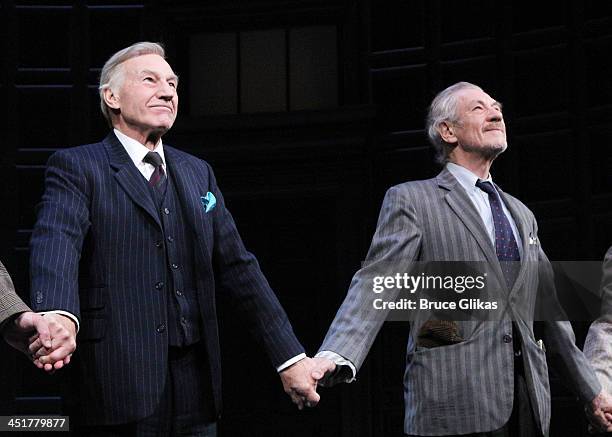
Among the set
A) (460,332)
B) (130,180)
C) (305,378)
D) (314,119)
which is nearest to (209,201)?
(130,180)

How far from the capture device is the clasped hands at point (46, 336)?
296cm

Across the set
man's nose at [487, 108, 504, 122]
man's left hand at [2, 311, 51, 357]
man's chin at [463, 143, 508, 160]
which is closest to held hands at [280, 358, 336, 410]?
man's left hand at [2, 311, 51, 357]

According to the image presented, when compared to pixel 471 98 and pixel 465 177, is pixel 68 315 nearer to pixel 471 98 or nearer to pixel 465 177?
pixel 465 177

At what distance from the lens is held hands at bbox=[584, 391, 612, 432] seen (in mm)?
3896

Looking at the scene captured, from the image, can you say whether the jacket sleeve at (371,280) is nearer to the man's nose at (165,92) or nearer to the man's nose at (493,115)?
the man's nose at (493,115)

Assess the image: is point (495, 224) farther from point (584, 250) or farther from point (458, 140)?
point (584, 250)

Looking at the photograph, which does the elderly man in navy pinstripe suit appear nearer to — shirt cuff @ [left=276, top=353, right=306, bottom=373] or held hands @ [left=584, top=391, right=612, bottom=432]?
shirt cuff @ [left=276, top=353, right=306, bottom=373]

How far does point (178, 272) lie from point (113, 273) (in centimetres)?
20

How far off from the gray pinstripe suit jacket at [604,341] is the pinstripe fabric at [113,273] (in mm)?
1292

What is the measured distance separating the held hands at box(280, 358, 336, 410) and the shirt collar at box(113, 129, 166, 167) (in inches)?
31.0

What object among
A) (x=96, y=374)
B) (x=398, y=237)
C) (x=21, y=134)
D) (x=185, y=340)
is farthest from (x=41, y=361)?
(x=21, y=134)

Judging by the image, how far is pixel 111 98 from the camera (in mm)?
3637

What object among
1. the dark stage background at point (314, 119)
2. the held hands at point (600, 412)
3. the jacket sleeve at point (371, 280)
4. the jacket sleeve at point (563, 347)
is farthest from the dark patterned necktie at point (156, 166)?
the dark stage background at point (314, 119)

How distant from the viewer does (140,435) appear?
3.16m
